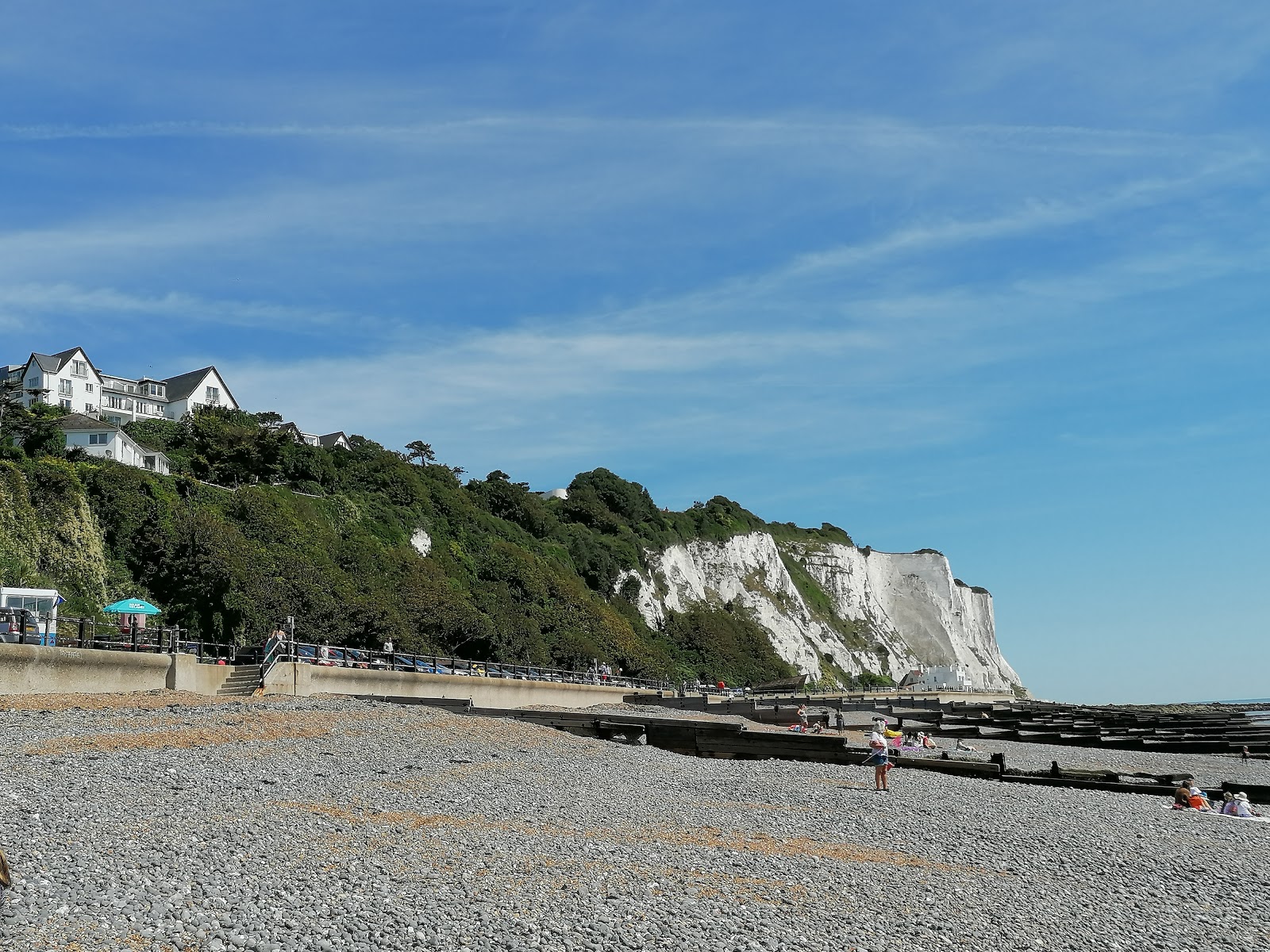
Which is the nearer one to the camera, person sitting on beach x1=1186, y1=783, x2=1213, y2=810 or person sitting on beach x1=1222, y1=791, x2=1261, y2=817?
person sitting on beach x1=1222, y1=791, x2=1261, y2=817

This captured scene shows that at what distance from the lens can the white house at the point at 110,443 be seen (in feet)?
189

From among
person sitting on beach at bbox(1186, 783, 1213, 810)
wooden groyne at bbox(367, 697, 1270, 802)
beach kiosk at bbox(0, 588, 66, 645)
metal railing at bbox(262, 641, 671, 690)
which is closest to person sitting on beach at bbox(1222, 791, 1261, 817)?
person sitting on beach at bbox(1186, 783, 1213, 810)

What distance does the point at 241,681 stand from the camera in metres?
28.8

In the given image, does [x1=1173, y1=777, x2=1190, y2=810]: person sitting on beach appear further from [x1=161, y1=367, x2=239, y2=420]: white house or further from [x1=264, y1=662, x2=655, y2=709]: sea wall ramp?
[x1=161, y1=367, x2=239, y2=420]: white house

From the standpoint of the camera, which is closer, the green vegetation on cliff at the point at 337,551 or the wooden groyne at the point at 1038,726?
the green vegetation on cliff at the point at 337,551

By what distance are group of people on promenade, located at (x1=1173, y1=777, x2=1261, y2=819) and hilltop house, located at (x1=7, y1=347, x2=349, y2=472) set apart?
50584mm

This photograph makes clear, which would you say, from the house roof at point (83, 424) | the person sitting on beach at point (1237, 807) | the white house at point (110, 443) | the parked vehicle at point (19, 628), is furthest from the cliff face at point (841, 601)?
the person sitting on beach at point (1237, 807)

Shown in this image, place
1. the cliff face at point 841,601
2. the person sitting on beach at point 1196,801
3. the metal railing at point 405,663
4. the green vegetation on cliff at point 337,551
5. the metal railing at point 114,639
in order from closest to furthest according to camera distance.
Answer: the person sitting on beach at point 1196,801 < the metal railing at point 114,639 < the metal railing at point 405,663 < the green vegetation on cliff at point 337,551 < the cliff face at point 841,601

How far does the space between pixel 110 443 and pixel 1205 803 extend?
54.5m

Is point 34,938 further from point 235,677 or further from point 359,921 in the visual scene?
point 235,677

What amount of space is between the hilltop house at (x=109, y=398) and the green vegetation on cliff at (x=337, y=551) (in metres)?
2.80

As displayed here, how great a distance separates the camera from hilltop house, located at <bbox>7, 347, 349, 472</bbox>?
193 feet

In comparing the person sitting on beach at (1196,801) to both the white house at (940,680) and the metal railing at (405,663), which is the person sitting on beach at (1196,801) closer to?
the metal railing at (405,663)

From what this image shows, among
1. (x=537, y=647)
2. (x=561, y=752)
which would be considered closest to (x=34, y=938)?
(x=561, y=752)
